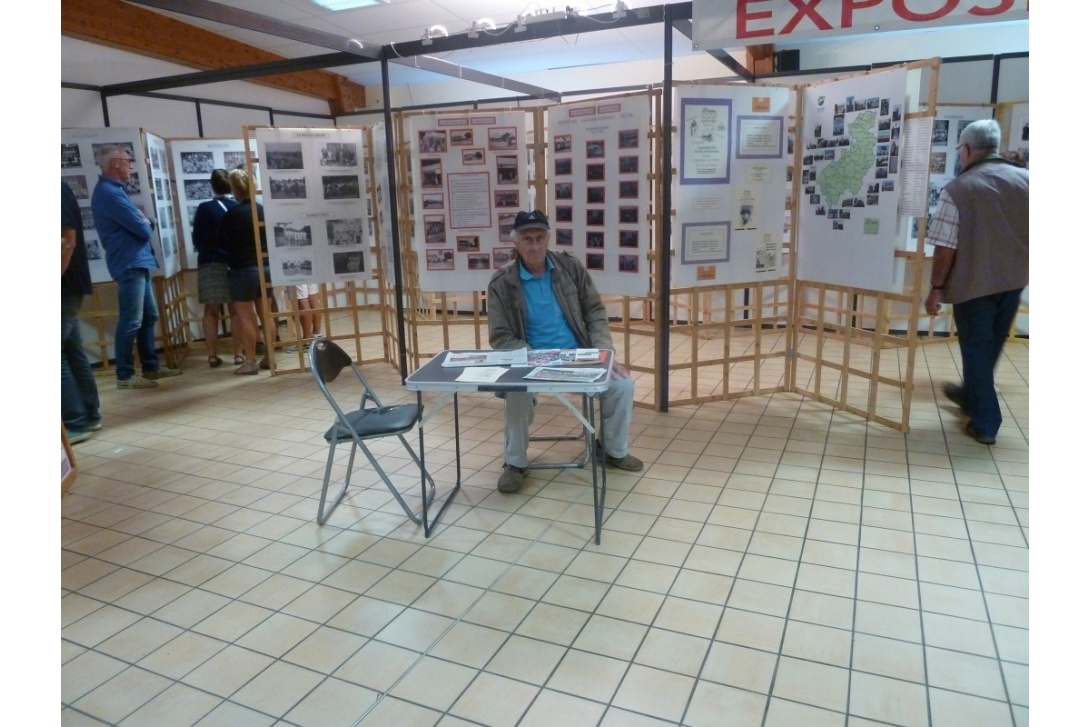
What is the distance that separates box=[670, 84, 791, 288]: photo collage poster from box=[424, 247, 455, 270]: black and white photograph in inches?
66.8

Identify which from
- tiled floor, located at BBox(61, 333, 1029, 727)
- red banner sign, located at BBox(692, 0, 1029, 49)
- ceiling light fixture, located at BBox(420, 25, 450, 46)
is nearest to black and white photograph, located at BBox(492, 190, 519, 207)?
ceiling light fixture, located at BBox(420, 25, 450, 46)

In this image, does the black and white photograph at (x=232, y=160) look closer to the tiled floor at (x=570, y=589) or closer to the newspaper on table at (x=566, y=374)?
the tiled floor at (x=570, y=589)

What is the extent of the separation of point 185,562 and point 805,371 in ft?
15.6

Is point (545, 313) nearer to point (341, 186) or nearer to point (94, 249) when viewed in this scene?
point (341, 186)

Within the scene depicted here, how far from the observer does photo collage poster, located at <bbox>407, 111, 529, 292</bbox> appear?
5.11m

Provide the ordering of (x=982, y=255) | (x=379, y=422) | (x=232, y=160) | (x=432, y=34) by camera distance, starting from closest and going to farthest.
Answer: (x=379, y=422)
(x=982, y=255)
(x=432, y=34)
(x=232, y=160)

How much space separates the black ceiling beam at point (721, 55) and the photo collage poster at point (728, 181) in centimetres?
35

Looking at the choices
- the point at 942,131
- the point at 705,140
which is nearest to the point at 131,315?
the point at 705,140

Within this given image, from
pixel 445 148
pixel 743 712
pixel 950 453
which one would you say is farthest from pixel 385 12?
pixel 743 712

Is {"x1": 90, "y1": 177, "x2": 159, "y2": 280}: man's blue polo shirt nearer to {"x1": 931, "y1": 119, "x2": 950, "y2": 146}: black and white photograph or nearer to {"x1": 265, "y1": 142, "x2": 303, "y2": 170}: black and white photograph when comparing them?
{"x1": 265, "y1": 142, "x2": 303, "y2": 170}: black and white photograph

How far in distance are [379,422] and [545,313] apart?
1.07m

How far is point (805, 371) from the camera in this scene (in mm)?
5875

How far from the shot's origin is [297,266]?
237 inches

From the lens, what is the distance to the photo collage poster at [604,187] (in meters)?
4.65
